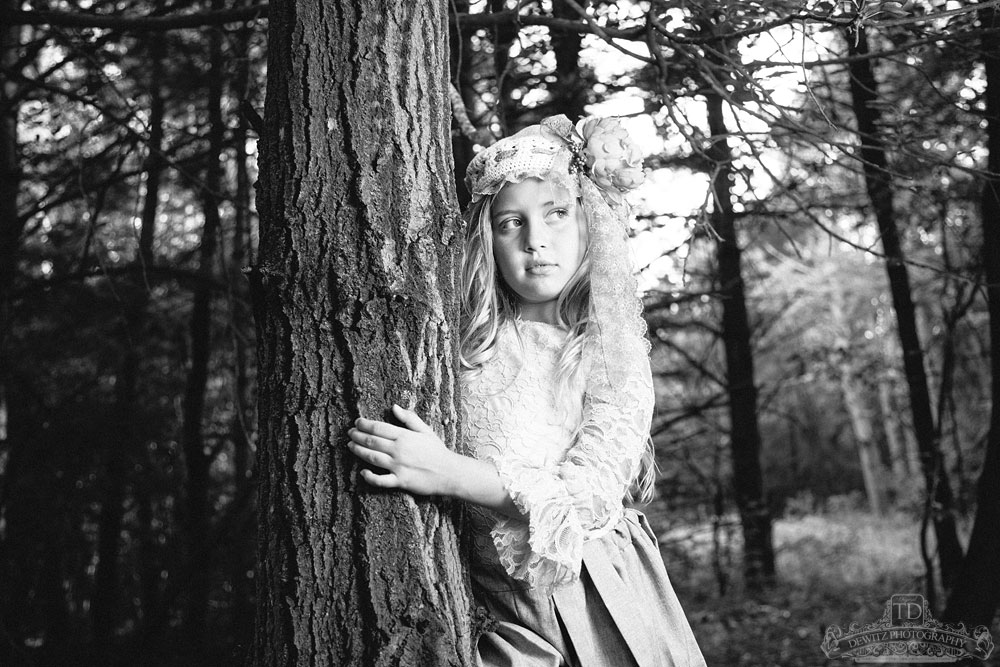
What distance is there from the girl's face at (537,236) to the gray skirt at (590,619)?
→ 71cm

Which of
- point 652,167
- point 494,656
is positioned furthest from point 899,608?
point 494,656

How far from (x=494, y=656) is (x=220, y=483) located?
18.0 feet

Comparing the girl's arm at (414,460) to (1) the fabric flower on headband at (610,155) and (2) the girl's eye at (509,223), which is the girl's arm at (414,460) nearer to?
(2) the girl's eye at (509,223)

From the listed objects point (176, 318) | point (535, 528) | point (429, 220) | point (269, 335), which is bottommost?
point (535, 528)

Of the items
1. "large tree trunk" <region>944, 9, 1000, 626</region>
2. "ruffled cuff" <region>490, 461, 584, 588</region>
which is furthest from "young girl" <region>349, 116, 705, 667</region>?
"large tree trunk" <region>944, 9, 1000, 626</region>

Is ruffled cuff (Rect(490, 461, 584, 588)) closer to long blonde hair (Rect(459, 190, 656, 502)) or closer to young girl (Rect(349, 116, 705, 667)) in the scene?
young girl (Rect(349, 116, 705, 667))

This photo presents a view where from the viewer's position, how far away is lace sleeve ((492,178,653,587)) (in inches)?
72.3

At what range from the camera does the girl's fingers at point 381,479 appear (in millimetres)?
1588

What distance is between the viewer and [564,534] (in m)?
1.85

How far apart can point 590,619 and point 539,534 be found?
13.1 inches

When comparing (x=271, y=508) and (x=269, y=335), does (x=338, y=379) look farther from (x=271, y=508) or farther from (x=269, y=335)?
(x=271, y=508)

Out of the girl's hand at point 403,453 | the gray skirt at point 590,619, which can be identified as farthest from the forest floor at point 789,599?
the girl's hand at point 403,453

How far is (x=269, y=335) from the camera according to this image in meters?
1.69

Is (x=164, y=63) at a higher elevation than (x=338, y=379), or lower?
higher
